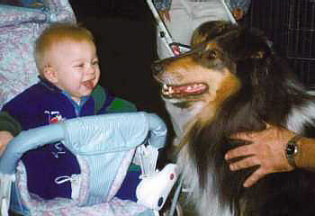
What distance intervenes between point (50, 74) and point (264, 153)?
919mm

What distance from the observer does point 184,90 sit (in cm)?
215

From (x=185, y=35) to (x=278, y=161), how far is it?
1625 mm

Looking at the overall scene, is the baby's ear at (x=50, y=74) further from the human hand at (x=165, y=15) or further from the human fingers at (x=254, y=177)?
the human hand at (x=165, y=15)

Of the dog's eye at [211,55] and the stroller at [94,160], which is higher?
the dog's eye at [211,55]

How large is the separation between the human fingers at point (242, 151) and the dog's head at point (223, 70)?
0.53 ft

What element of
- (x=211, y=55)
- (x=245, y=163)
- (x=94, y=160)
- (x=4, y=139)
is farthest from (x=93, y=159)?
(x=211, y=55)

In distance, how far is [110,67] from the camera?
13.4 feet

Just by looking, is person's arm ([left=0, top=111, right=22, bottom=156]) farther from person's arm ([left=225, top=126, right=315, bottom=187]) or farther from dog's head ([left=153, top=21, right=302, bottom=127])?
person's arm ([left=225, top=126, right=315, bottom=187])

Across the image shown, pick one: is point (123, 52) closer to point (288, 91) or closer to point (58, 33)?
point (58, 33)

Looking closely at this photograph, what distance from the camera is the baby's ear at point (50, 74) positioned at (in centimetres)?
207

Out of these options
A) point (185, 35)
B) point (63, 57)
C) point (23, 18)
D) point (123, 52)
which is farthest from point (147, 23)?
point (63, 57)

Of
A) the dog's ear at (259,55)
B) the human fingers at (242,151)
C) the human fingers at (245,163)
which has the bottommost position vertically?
the human fingers at (245,163)

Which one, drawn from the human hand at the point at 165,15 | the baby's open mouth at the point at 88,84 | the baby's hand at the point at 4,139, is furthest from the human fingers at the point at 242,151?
the human hand at the point at 165,15

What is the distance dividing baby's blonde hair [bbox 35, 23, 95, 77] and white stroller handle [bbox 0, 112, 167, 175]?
53 cm
